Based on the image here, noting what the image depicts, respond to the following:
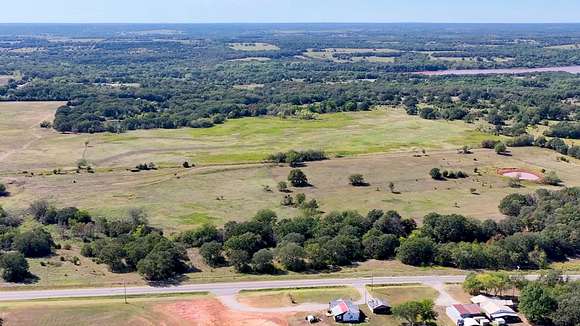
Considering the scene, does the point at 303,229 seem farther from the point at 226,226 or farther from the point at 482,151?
the point at 482,151

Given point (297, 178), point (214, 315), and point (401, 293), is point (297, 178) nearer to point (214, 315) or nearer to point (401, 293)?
point (401, 293)

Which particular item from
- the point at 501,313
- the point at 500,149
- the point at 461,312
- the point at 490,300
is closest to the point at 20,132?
the point at 500,149

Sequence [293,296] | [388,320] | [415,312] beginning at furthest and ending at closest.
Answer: [293,296]
[388,320]
[415,312]

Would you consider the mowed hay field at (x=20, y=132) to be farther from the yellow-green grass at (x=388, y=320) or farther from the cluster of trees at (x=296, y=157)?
the yellow-green grass at (x=388, y=320)

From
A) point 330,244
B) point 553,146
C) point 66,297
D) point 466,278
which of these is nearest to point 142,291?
point 66,297

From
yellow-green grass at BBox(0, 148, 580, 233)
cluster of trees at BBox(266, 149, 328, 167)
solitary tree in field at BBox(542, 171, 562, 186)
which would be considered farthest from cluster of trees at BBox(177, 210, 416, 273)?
solitary tree in field at BBox(542, 171, 562, 186)

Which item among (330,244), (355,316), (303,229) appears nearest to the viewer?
(355,316)
